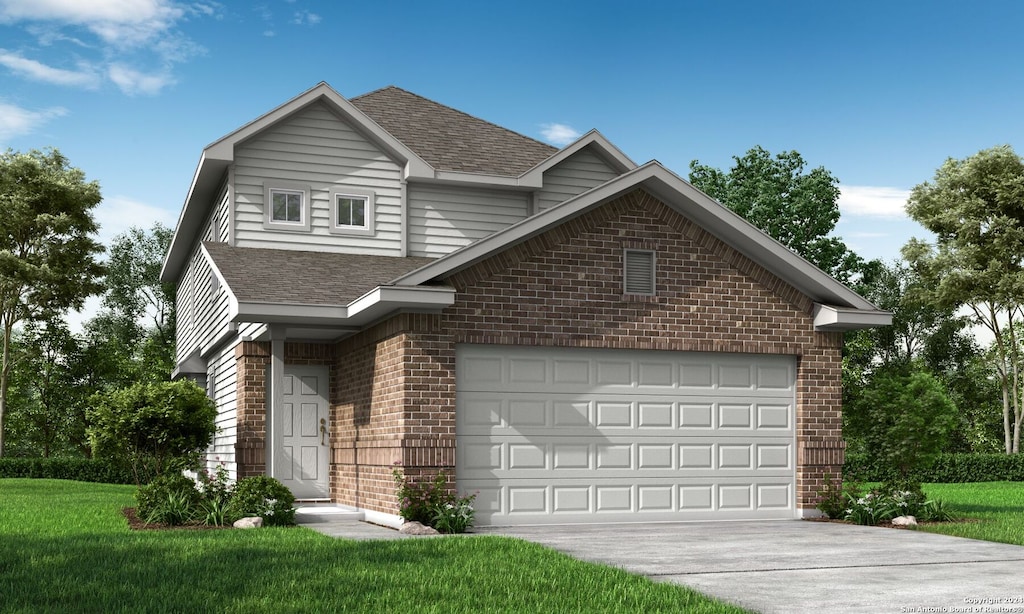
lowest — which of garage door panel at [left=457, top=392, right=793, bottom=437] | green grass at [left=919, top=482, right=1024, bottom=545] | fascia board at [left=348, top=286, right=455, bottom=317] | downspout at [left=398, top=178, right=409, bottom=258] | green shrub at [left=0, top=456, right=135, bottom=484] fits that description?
green shrub at [left=0, top=456, right=135, bottom=484]

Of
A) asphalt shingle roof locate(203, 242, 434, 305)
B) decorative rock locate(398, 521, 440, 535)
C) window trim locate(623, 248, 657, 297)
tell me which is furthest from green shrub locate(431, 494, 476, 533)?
window trim locate(623, 248, 657, 297)

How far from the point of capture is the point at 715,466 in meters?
16.4

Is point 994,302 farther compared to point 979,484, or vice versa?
point 994,302

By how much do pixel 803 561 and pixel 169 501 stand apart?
8733 mm

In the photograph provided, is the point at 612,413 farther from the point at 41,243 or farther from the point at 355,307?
the point at 41,243

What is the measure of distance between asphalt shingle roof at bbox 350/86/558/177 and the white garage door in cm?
737

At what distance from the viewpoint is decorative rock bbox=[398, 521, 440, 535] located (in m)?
13.9

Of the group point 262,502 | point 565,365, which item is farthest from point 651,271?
point 262,502

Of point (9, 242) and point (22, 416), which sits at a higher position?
point (9, 242)

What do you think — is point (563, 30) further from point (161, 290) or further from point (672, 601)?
point (161, 290)

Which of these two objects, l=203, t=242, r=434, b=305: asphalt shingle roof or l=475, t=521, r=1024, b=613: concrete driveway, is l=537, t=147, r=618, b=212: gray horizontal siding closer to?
l=203, t=242, r=434, b=305: asphalt shingle roof

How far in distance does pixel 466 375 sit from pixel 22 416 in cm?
3221

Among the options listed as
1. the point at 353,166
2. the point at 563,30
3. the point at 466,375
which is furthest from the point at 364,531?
the point at 563,30

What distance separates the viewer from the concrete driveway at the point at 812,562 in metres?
8.74
